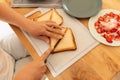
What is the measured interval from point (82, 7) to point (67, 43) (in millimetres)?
201

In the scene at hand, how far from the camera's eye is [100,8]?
0.90 meters

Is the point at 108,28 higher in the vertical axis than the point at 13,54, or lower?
higher

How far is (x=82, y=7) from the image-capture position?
35.4 inches

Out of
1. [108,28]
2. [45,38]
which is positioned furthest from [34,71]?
[108,28]

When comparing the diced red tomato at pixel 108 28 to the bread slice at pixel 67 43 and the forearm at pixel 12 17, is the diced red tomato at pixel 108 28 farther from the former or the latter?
the forearm at pixel 12 17

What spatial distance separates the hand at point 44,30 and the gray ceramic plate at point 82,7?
0.34 ft

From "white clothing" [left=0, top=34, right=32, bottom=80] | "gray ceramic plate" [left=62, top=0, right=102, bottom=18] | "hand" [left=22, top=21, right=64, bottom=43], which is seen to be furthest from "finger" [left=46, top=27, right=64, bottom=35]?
→ "white clothing" [left=0, top=34, right=32, bottom=80]

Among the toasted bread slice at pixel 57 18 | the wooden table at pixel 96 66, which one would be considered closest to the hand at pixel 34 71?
the wooden table at pixel 96 66

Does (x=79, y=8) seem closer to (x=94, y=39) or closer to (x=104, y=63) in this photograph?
(x=94, y=39)

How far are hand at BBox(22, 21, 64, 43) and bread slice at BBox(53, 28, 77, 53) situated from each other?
0.02m

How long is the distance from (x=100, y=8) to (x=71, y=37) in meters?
A: 0.21

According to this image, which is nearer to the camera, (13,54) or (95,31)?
(95,31)

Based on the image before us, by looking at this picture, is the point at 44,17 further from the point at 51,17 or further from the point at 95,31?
the point at 95,31

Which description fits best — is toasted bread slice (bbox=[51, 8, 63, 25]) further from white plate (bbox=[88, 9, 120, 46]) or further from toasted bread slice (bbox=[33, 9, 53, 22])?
white plate (bbox=[88, 9, 120, 46])
